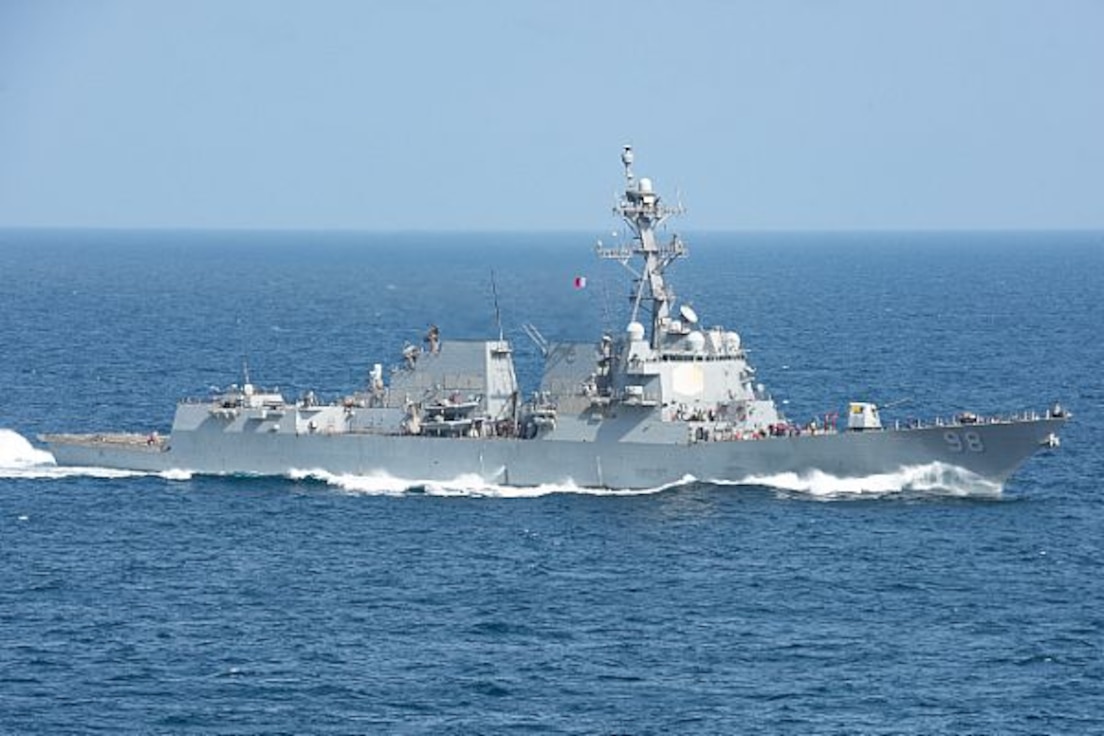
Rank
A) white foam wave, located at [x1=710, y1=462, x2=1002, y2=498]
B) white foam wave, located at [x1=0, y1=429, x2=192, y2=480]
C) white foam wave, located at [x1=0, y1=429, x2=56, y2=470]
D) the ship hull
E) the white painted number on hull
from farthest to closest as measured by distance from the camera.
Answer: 1. white foam wave, located at [x1=0, y1=429, x2=56, y2=470]
2. white foam wave, located at [x1=0, y1=429, x2=192, y2=480]
3. white foam wave, located at [x1=710, y1=462, x2=1002, y2=498]
4. the ship hull
5. the white painted number on hull

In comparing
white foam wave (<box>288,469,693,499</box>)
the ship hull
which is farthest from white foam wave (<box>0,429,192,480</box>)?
white foam wave (<box>288,469,693,499</box>)

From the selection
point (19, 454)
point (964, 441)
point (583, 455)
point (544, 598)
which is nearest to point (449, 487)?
point (583, 455)

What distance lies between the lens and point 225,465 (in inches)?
2667

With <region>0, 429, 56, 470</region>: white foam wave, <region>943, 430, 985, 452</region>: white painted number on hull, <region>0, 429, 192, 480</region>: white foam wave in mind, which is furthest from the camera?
<region>0, 429, 56, 470</region>: white foam wave

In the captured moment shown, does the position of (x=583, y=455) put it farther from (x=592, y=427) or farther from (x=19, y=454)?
(x=19, y=454)

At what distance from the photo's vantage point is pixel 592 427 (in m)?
62.5

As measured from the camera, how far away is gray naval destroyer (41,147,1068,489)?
60.9 meters

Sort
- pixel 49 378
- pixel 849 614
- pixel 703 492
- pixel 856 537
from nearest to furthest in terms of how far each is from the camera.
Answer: pixel 849 614, pixel 856 537, pixel 703 492, pixel 49 378

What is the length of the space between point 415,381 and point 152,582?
1732 centimetres

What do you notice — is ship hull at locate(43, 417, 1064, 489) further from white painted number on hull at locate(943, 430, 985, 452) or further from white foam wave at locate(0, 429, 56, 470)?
white foam wave at locate(0, 429, 56, 470)

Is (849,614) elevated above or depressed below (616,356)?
below

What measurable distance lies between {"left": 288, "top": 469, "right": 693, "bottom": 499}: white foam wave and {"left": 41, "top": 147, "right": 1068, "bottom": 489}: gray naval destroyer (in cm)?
20

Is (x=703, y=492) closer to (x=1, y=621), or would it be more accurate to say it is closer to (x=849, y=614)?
(x=849, y=614)

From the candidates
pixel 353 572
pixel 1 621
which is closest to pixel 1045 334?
pixel 353 572
